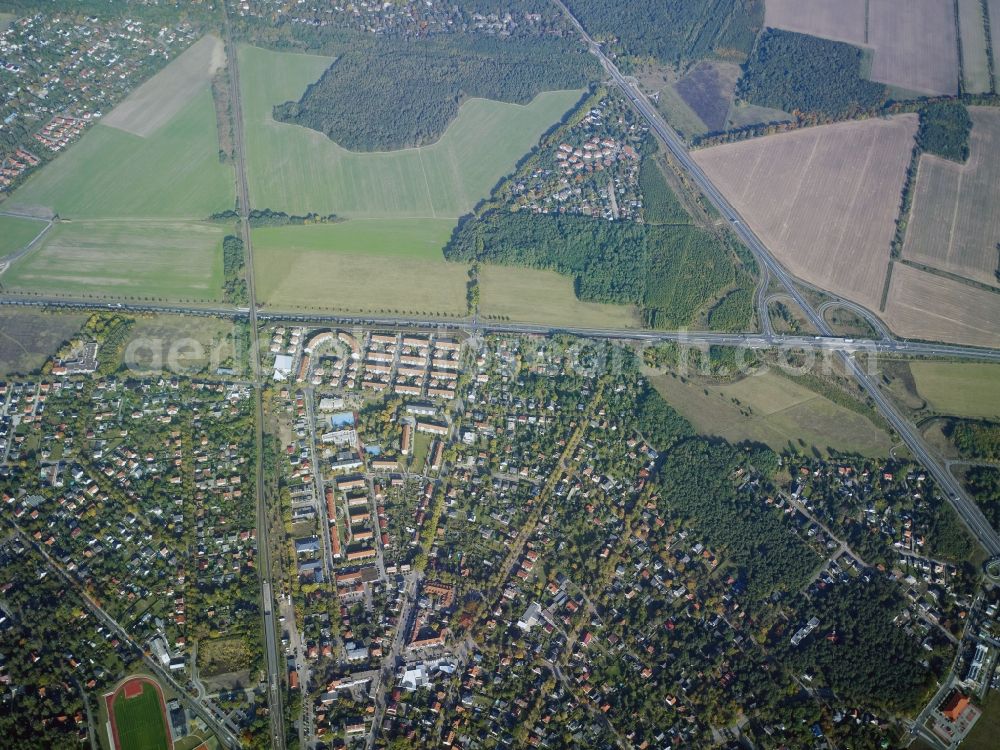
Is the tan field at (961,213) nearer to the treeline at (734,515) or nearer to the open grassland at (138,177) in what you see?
the treeline at (734,515)

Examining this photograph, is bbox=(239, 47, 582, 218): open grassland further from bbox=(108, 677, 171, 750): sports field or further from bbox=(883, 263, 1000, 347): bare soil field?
bbox=(108, 677, 171, 750): sports field

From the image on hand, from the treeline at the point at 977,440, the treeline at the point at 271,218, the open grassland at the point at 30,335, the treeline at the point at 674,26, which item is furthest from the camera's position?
the treeline at the point at 674,26

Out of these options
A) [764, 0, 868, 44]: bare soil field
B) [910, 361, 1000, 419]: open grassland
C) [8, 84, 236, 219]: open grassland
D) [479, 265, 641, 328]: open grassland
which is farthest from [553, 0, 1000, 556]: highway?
[8, 84, 236, 219]: open grassland

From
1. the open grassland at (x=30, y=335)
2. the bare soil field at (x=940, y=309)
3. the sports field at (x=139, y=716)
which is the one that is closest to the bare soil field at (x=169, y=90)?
the open grassland at (x=30, y=335)

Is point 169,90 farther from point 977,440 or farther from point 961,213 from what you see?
point 977,440

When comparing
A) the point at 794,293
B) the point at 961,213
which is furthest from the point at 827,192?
the point at 794,293

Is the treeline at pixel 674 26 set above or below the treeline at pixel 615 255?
above

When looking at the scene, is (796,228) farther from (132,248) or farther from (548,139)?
(132,248)
